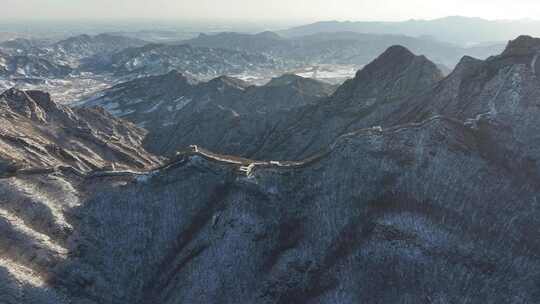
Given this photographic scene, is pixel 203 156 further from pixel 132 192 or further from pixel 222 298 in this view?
pixel 222 298

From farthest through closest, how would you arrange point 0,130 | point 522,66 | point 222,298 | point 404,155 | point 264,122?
1. point 264,122
2. point 0,130
3. point 522,66
4. point 404,155
5. point 222,298

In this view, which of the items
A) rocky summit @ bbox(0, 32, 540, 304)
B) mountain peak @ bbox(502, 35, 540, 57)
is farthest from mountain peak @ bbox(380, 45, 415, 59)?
rocky summit @ bbox(0, 32, 540, 304)

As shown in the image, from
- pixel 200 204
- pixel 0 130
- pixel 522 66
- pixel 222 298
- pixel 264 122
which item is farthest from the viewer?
pixel 264 122

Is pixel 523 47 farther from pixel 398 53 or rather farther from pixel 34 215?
pixel 34 215

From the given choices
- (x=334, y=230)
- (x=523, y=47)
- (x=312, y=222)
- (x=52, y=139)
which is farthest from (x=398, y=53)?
(x=52, y=139)

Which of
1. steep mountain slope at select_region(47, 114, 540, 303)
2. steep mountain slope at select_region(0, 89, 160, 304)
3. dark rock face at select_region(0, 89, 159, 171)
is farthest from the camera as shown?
dark rock face at select_region(0, 89, 159, 171)

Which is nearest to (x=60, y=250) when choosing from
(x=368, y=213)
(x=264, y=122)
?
(x=368, y=213)

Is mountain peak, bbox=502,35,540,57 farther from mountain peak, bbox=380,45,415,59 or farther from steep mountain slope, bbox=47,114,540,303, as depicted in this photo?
mountain peak, bbox=380,45,415,59

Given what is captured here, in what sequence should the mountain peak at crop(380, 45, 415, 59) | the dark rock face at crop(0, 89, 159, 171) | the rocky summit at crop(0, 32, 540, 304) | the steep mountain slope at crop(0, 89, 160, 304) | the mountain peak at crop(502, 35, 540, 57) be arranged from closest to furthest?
the rocky summit at crop(0, 32, 540, 304) → the steep mountain slope at crop(0, 89, 160, 304) → the mountain peak at crop(502, 35, 540, 57) → the dark rock face at crop(0, 89, 159, 171) → the mountain peak at crop(380, 45, 415, 59)
